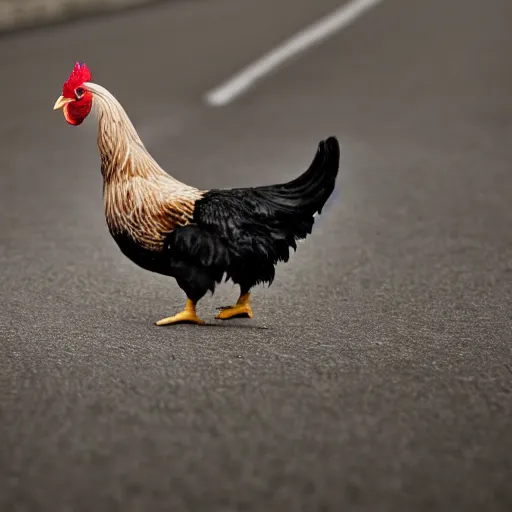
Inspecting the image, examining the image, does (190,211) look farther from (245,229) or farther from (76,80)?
(76,80)

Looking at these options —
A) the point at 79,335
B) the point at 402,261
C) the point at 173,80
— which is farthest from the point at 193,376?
the point at 173,80

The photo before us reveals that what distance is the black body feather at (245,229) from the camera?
2.98 metres

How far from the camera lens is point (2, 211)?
509cm

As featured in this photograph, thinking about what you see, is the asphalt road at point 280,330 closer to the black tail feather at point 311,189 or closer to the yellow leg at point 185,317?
the yellow leg at point 185,317

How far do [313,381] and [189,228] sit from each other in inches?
26.2

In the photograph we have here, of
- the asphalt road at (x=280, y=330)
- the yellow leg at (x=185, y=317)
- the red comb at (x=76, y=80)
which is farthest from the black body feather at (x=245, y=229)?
A: the red comb at (x=76, y=80)

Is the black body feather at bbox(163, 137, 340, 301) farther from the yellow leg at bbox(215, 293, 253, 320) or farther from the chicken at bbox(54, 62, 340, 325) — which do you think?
the yellow leg at bbox(215, 293, 253, 320)

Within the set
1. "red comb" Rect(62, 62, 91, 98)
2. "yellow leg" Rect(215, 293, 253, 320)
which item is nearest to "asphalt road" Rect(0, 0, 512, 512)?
"yellow leg" Rect(215, 293, 253, 320)

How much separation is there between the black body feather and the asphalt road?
24cm

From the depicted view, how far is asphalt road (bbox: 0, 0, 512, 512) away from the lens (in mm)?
2123

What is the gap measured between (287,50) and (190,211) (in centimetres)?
748

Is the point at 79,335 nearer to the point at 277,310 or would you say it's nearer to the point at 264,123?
the point at 277,310

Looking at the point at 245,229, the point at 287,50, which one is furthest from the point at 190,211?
the point at 287,50

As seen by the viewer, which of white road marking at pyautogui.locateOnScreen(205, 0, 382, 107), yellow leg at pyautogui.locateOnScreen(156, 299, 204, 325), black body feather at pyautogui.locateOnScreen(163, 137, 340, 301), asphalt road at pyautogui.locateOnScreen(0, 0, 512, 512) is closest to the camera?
asphalt road at pyautogui.locateOnScreen(0, 0, 512, 512)
